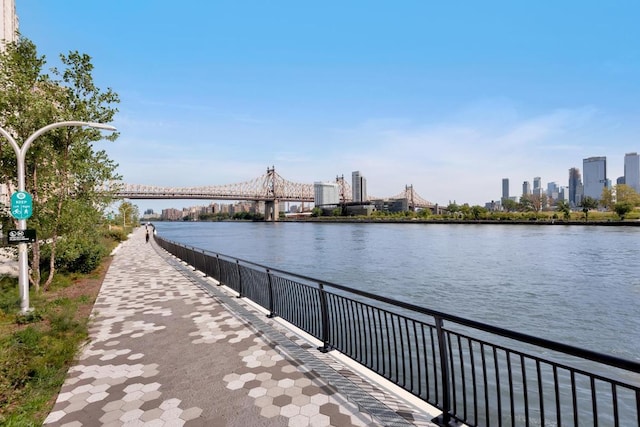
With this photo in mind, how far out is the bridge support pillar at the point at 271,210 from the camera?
126056 mm

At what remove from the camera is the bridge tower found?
125 m

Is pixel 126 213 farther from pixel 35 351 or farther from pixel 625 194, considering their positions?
pixel 625 194

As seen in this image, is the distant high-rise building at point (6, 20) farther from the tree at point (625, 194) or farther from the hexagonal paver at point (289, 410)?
the tree at point (625, 194)

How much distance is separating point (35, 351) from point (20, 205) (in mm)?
4037

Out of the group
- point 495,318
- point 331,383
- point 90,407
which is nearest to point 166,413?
point 90,407

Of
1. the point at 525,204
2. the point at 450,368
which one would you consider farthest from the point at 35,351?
the point at 525,204

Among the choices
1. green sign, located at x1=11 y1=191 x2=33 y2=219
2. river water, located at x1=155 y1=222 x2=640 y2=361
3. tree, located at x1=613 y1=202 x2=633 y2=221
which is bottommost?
river water, located at x1=155 y1=222 x2=640 y2=361

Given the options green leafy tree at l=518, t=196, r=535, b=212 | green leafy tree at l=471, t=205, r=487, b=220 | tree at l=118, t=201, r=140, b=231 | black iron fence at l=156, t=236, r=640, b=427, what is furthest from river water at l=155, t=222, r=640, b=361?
green leafy tree at l=518, t=196, r=535, b=212

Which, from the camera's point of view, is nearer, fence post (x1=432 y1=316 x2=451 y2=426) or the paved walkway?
fence post (x1=432 y1=316 x2=451 y2=426)

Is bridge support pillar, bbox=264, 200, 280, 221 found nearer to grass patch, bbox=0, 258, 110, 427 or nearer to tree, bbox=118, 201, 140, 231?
tree, bbox=118, 201, 140, 231

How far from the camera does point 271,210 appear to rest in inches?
5153

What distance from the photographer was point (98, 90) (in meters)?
10.9

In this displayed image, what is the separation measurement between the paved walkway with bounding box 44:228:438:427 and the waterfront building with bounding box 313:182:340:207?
158389 mm

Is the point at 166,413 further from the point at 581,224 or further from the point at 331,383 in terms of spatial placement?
the point at 581,224
